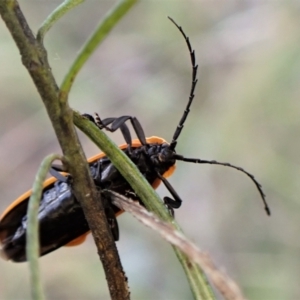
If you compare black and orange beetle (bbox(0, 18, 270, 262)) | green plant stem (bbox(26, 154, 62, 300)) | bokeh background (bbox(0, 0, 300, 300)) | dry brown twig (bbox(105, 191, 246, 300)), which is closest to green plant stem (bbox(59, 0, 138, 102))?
green plant stem (bbox(26, 154, 62, 300))

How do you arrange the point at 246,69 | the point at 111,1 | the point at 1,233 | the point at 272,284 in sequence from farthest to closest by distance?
the point at 111,1 → the point at 246,69 → the point at 272,284 → the point at 1,233

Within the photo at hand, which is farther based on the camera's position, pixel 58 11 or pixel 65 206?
pixel 65 206

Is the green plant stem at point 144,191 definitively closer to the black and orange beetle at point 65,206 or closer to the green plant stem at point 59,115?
the green plant stem at point 59,115

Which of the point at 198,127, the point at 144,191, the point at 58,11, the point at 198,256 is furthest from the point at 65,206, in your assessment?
the point at 198,127

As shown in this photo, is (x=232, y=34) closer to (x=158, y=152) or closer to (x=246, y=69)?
(x=246, y=69)

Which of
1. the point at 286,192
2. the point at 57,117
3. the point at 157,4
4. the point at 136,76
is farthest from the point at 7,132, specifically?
the point at 57,117

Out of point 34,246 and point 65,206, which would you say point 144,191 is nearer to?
point 34,246
